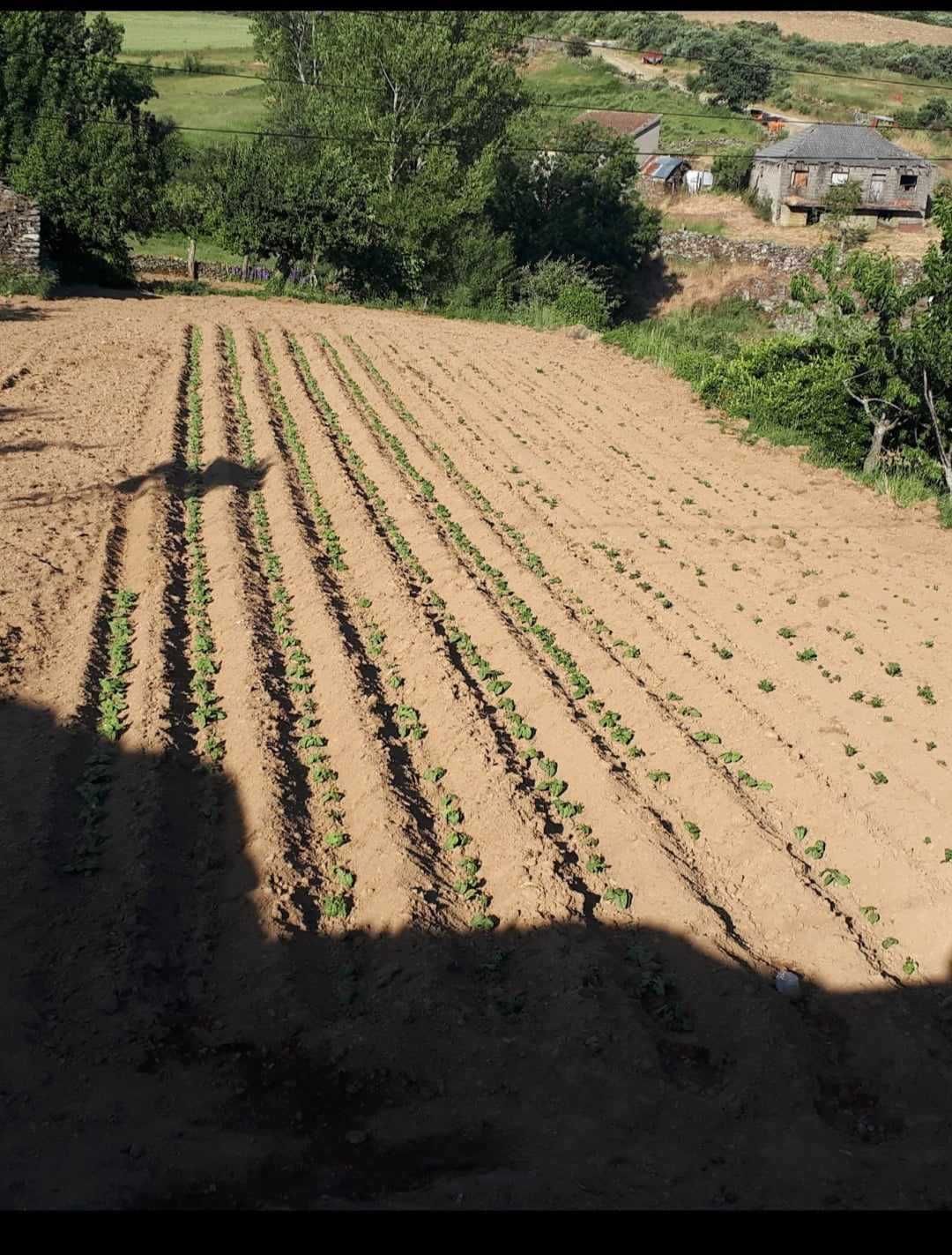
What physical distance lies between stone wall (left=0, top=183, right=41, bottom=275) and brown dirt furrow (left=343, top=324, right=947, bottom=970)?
65.3 ft

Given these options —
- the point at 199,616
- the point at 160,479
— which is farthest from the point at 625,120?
the point at 199,616

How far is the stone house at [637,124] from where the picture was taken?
52406mm

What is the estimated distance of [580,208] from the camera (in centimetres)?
4081

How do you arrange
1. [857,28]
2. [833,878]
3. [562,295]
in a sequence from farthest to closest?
1. [857,28]
2. [562,295]
3. [833,878]

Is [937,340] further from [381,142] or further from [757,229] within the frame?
[757,229]

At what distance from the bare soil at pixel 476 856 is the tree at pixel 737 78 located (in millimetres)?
55500

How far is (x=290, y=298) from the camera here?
30984 millimetres

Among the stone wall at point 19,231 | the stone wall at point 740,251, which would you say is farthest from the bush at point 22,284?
the stone wall at point 740,251

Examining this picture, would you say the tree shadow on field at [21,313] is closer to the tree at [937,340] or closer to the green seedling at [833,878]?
the tree at [937,340]

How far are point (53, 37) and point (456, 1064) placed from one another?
134 ft

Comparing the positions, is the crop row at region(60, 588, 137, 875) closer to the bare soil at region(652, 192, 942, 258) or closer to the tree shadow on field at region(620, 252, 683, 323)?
the tree shadow on field at region(620, 252, 683, 323)

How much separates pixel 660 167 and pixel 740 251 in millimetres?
10140
